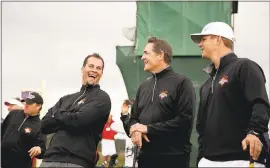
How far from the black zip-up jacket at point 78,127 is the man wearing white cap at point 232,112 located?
1235 mm

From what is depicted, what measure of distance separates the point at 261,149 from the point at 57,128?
88.7 inches

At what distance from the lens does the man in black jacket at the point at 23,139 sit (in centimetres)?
750

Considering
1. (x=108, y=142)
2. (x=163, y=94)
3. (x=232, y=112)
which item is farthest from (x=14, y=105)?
(x=108, y=142)

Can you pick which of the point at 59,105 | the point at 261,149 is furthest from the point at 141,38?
the point at 261,149

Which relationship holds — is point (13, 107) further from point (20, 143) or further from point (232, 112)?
point (232, 112)

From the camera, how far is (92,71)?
5.39m

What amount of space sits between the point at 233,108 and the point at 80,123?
1.65 m

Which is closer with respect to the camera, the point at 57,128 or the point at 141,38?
the point at 57,128

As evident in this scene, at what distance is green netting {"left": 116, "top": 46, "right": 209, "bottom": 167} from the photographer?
12570 mm

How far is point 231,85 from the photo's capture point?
412 cm

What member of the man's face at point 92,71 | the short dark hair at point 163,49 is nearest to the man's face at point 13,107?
the man's face at point 92,71

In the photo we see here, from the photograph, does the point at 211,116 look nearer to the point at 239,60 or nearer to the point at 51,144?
the point at 239,60

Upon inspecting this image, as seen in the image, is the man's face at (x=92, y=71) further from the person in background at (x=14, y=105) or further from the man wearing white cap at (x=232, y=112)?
the person in background at (x=14, y=105)

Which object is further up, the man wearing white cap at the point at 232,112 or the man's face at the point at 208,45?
the man's face at the point at 208,45
